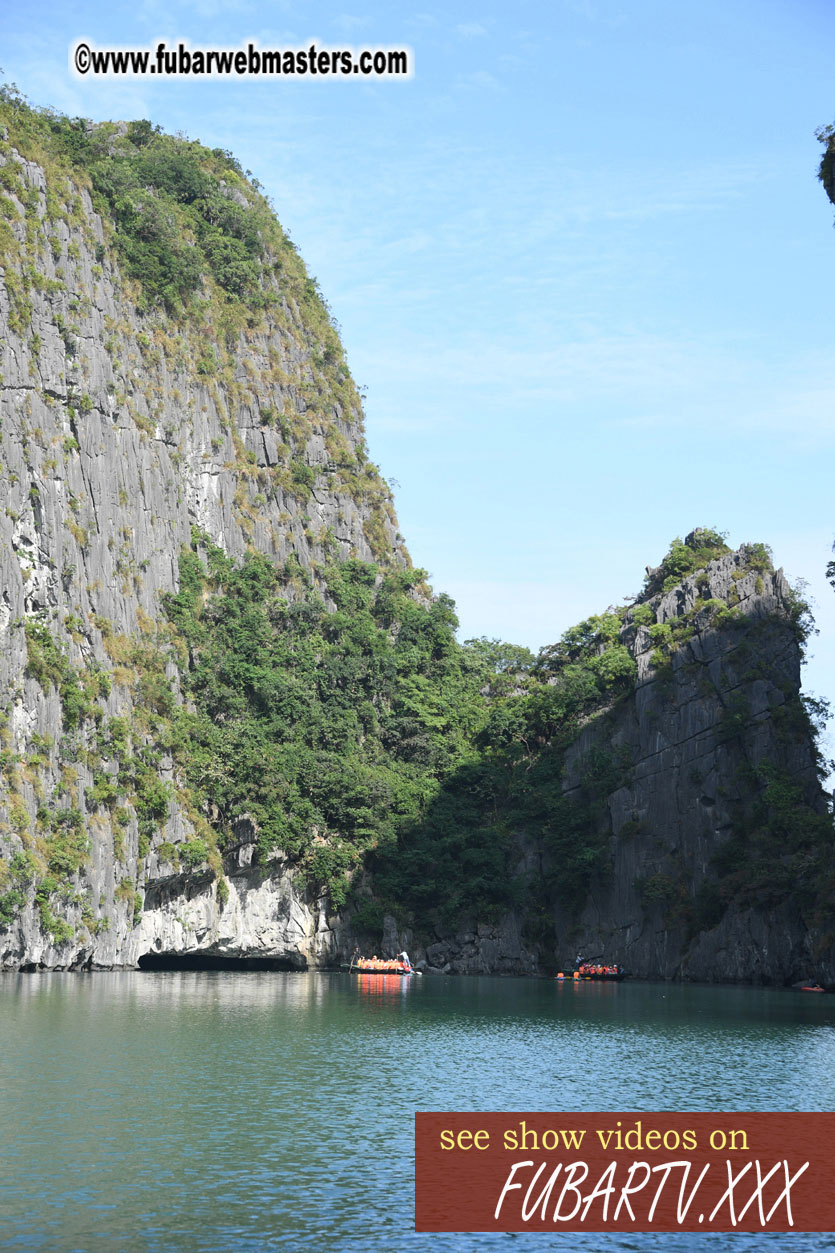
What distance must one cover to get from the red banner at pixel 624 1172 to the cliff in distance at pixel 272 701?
3322 centimetres

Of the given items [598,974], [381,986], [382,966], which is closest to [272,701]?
[382,966]

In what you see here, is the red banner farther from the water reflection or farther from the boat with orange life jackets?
the boat with orange life jackets

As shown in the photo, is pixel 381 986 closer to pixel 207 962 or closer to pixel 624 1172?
pixel 207 962

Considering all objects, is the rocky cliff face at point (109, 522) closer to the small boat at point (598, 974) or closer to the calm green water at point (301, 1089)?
the calm green water at point (301, 1089)

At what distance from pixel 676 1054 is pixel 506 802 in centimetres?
4308

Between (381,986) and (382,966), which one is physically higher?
(382,966)

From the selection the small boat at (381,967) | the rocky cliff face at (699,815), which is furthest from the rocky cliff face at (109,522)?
the rocky cliff face at (699,815)

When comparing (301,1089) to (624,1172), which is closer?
(624,1172)

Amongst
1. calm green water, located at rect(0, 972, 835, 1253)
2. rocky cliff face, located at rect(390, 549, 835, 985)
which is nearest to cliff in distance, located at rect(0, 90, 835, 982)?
rocky cliff face, located at rect(390, 549, 835, 985)

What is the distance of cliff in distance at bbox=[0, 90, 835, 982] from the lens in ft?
191

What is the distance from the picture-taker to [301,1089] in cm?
2497

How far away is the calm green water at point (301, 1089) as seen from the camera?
52.0 feet

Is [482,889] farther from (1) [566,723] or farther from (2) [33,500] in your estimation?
(2) [33,500]

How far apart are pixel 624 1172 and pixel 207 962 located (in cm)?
5254
